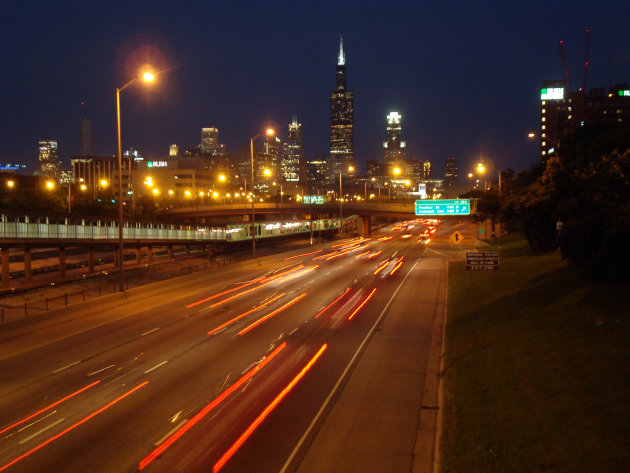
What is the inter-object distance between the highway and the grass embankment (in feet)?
10.6

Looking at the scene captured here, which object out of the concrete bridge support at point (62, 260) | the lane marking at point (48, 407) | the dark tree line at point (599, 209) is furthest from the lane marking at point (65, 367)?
the concrete bridge support at point (62, 260)

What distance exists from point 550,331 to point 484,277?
55.3ft

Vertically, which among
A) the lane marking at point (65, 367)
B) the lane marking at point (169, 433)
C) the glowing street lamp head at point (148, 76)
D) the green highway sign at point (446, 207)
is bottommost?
the lane marking at point (65, 367)

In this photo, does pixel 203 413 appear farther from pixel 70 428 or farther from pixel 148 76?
pixel 148 76

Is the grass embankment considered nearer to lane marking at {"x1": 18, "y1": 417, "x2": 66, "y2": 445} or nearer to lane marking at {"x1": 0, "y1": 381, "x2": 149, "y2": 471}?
lane marking at {"x1": 0, "y1": 381, "x2": 149, "y2": 471}

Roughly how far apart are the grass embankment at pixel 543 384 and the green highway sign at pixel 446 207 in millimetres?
42265

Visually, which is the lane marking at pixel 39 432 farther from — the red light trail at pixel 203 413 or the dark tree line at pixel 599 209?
the dark tree line at pixel 599 209

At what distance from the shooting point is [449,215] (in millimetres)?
63875

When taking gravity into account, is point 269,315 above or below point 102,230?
below

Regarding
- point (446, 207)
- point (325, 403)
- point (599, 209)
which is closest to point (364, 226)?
point (446, 207)

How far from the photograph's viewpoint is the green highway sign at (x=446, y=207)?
206 feet

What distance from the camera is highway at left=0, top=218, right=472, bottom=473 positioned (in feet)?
34.0

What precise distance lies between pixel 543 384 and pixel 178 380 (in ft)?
31.1

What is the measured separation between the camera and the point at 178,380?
49.1 feet
